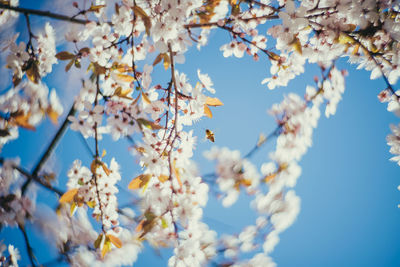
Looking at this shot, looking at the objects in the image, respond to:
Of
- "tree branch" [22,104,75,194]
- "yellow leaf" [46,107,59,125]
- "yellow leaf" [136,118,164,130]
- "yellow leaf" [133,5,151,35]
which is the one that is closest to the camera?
"yellow leaf" [133,5,151,35]

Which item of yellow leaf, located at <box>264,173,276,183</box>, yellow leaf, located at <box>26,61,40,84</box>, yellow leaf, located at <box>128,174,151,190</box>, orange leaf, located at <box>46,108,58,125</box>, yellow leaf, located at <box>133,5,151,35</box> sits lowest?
yellow leaf, located at <box>128,174,151,190</box>

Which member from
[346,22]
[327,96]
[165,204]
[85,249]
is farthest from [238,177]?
[85,249]

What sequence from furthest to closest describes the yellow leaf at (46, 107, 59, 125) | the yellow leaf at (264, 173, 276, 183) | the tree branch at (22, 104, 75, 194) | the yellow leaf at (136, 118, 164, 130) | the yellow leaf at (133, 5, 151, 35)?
the yellow leaf at (264, 173, 276, 183)
the tree branch at (22, 104, 75, 194)
the yellow leaf at (46, 107, 59, 125)
the yellow leaf at (136, 118, 164, 130)
the yellow leaf at (133, 5, 151, 35)

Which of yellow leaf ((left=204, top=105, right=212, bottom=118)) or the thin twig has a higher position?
yellow leaf ((left=204, top=105, right=212, bottom=118))

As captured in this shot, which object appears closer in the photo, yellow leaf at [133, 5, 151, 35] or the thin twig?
yellow leaf at [133, 5, 151, 35]

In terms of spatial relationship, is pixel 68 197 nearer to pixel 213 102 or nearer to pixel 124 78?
pixel 124 78

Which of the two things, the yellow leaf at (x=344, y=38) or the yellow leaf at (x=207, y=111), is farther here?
the yellow leaf at (x=207, y=111)

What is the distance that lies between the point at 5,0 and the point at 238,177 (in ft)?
6.84

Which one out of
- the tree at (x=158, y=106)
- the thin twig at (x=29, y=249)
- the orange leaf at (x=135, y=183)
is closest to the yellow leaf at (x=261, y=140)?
the tree at (x=158, y=106)

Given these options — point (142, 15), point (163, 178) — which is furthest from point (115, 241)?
point (142, 15)

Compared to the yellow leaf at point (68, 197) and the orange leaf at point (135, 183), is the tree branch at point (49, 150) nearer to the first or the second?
the yellow leaf at point (68, 197)

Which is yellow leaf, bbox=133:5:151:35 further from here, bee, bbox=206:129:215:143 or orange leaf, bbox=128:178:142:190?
orange leaf, bbox=128:178:142:190

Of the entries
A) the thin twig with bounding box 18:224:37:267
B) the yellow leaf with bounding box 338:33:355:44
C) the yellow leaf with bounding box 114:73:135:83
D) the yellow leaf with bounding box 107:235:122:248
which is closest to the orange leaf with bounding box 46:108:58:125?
the yellow leaf with bounding box 114:73:135:83

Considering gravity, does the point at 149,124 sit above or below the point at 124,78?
below
